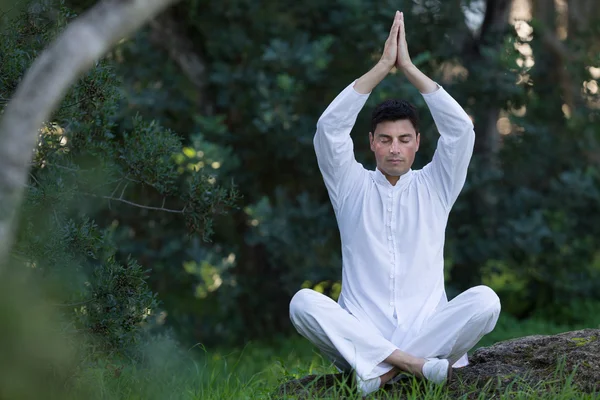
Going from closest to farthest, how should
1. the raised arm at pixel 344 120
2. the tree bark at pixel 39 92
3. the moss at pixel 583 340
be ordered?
1. the tree bark at pixel 39 92
2. the raised arm at pixel 344 120
3. the moss at pixel 583 340

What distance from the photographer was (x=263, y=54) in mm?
6992

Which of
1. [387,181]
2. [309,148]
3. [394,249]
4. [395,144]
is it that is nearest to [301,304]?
[394,249]

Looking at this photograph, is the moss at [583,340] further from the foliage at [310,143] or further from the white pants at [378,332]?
the foliage at [310,143]

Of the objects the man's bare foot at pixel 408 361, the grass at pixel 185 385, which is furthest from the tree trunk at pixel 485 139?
the man's bare foot at pixel 408 361

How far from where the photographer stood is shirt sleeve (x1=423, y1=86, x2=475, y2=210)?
3863 millimetres

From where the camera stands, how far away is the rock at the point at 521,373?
12.2 ft

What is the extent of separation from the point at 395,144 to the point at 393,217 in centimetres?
33

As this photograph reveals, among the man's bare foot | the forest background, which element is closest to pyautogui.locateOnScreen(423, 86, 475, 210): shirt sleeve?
the man's bare foot

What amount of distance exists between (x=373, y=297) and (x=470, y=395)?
0.58m

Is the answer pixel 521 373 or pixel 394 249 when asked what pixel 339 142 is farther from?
pixel 521 373

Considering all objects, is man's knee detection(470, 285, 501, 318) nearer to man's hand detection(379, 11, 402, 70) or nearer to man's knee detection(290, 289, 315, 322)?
man's knee detection(290, 289, 315, 322)

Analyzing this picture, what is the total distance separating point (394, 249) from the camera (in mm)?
3957

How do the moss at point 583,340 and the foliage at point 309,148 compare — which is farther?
the foliage at point 309,148

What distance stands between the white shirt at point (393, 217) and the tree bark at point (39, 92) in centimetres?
129
